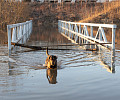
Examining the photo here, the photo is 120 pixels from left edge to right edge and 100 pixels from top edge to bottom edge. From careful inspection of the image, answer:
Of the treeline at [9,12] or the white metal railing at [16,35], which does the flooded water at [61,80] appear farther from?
the treeline at [9,12]

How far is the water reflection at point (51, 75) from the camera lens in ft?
20.7

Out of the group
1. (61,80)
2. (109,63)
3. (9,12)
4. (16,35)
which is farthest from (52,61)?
(9,12)

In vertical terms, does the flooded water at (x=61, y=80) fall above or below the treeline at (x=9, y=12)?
below

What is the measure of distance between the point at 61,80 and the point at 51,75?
2.12 feet

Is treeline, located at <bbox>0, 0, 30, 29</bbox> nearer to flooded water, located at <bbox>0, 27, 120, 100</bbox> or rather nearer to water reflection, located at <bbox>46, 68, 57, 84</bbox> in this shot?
flooded water, located at <bbox>0, 27, 120, 100</bbox>

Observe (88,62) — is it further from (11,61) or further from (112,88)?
(112,88)

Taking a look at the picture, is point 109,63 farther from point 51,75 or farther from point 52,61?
point 51,75

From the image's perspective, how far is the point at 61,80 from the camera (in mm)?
6395

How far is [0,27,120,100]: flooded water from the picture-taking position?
5141 millimetres

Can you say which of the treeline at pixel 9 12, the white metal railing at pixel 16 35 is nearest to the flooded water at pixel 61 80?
the white metal railing at pixel 16 35

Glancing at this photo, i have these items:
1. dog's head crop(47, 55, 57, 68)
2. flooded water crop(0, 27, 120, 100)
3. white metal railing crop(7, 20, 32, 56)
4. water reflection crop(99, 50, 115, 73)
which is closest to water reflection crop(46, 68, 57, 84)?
flooded water crop(0, 27, 120, 100)

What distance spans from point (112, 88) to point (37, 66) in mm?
3295

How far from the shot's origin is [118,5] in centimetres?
3800

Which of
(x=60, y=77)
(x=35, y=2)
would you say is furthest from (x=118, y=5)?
(x=35, y=2)
